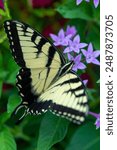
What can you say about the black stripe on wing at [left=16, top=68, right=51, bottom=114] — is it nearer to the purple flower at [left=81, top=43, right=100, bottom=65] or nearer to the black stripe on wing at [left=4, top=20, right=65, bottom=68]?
the black stripe on wing at [left=4, top=20, right=65, bottom=68]

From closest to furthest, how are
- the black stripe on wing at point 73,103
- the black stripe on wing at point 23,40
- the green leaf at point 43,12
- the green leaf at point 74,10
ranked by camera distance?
the black stripe on wing at point 73,103, the black stripe on wing at point 23,40, the green leaf at point 74,10, the green leaf at point 43,12

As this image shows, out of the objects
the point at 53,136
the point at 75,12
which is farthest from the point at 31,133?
the point at 75,12

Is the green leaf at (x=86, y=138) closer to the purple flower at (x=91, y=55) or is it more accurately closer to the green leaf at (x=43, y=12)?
the purple flower at (x=91, y=55)

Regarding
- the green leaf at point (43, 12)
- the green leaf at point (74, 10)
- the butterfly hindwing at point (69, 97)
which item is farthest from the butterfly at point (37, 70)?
the green leaf at point (43, 12)

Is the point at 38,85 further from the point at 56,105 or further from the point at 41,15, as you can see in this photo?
the point at 41,15

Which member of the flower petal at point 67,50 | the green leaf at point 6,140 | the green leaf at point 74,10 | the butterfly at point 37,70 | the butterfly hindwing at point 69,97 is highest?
the green leaf at point 74,10

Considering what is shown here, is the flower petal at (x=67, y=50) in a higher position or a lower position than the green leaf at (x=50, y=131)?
higher

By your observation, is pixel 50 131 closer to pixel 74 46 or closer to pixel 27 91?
pixel 27 91

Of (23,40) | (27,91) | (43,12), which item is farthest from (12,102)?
(43,12)
